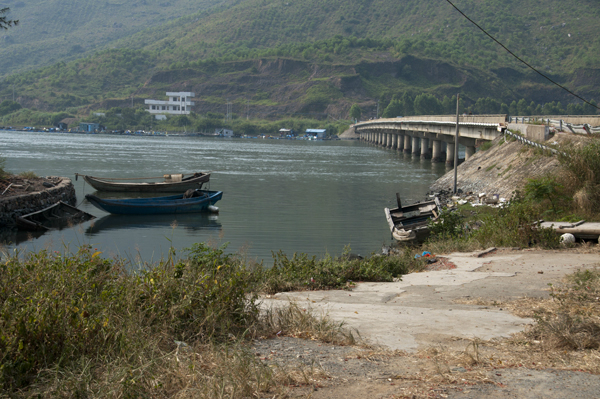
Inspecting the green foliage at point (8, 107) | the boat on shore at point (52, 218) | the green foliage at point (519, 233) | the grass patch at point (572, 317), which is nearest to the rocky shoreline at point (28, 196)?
the boat on shore at point (52, 218)

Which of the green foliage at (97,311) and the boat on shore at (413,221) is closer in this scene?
the green foliage at (97,311)

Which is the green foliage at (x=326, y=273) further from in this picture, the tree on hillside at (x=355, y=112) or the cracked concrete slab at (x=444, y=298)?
the tree on hillside at (x=355, y=112)

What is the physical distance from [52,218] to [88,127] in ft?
484

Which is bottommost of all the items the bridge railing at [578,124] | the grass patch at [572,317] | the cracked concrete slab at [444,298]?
the cracked concrete slab at [444,298]

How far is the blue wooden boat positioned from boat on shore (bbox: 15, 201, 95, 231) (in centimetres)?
94

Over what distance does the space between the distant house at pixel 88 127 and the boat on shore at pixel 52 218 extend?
146 m

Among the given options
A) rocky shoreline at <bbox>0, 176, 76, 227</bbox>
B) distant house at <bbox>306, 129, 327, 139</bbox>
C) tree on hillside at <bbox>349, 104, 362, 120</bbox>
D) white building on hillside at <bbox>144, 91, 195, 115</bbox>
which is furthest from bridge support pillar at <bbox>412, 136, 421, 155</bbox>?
white building on hillside at <bbox>144, 91, 195, 115</bbox>

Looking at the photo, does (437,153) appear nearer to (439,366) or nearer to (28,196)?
(28,196)

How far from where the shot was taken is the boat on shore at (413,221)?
19.6 meters

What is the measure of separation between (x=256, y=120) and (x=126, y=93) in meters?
52.1

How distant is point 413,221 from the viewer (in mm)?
23078

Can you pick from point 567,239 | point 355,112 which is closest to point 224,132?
point 355,112

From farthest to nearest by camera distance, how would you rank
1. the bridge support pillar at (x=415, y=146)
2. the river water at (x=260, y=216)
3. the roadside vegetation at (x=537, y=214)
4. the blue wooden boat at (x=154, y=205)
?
the bridge support pillar at (x=415, y=146), the blue wooden boat at (x=154, y=205), the river water at (x=260, y=216), the roadside vegetation at (x=537, y=214)

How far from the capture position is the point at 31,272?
7031 mm
